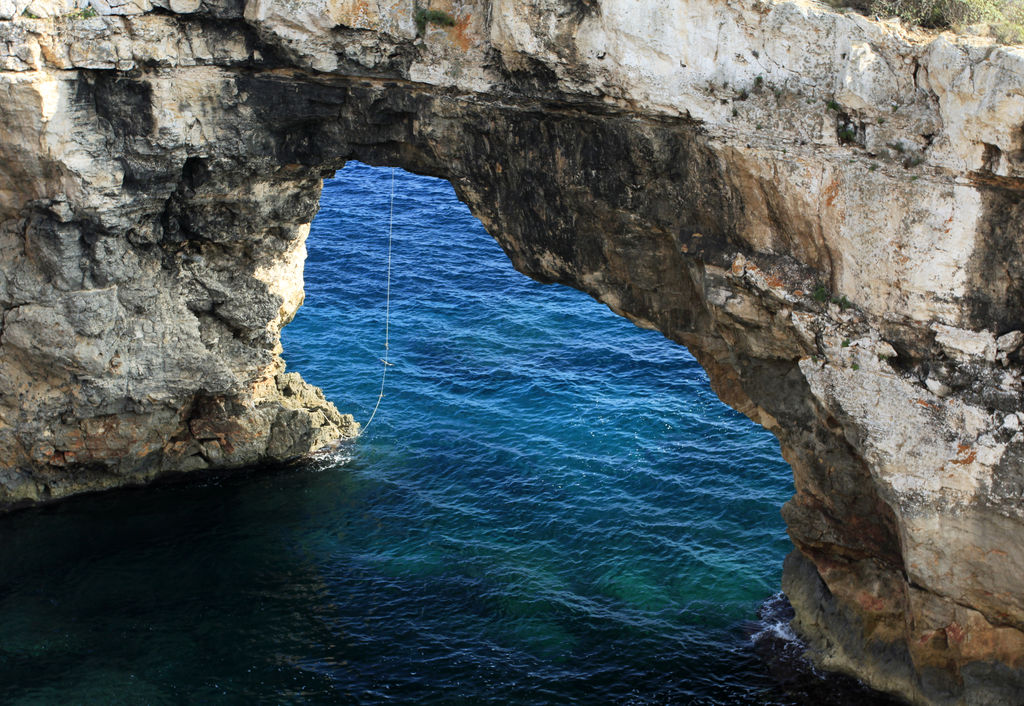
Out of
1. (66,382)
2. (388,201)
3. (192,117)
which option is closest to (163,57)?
(192,117)

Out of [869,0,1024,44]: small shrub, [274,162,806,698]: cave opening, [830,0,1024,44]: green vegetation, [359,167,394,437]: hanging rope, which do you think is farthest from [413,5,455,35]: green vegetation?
[359,167,394,437]: hanging rope

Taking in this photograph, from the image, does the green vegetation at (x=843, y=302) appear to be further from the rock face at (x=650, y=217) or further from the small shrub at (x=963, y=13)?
the small shrub at (x=963, y=13)

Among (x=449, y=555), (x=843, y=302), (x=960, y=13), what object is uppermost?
(x=960, y=13)

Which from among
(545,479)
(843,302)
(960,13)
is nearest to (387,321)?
(545,479)

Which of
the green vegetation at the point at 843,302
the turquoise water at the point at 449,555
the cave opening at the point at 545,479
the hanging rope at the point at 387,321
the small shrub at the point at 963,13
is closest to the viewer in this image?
the small shrub at the point at 963,13

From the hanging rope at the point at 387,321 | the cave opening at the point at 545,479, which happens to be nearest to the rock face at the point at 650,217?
the cave opening at the point at 545,479

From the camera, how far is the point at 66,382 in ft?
102

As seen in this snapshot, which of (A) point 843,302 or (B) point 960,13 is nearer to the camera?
(B) point 960,13

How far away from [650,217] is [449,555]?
42.9ft

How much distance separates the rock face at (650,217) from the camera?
1964 cm

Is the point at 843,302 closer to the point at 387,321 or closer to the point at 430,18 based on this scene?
the point at 430,18

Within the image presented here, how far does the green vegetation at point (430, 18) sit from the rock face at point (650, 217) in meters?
0.09

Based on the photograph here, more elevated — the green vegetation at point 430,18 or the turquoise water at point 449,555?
the green vegetation at point 430,18

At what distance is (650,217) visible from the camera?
23469 millimetres
